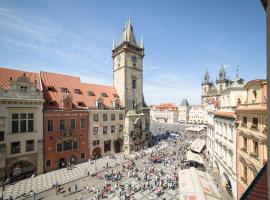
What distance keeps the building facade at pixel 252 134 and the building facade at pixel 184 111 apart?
11417 cm

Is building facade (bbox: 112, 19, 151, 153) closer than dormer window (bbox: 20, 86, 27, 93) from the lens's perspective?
No

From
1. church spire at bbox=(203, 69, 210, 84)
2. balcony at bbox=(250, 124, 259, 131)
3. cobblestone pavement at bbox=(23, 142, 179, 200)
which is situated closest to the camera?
balcony at bbox=(250, 124, 259, 131)

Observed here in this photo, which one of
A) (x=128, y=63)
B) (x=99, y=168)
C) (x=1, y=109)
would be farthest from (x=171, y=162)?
(x=1, y=109)

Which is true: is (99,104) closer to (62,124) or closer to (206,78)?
(62,124)

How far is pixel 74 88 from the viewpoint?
38625mm

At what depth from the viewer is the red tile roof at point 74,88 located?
3372cm

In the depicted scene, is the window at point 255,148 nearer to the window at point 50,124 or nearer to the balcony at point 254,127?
the balcony at point 254,127

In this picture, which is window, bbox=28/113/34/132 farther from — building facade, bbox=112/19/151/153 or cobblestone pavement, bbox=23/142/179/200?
building facade, bbox=112/19/151/153

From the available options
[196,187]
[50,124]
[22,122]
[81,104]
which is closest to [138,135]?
[81,104]

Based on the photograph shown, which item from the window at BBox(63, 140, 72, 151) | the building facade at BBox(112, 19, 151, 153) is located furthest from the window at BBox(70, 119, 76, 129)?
the building facade at BBox(112, 19, 151, 153)

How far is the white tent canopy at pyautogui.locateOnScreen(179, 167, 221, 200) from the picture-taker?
16.1m

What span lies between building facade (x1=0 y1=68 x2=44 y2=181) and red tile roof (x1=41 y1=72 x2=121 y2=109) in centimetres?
376

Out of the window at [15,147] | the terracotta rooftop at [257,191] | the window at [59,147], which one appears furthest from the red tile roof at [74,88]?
the terracotta rooftop at [257,191]

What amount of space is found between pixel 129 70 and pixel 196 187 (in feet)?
113
